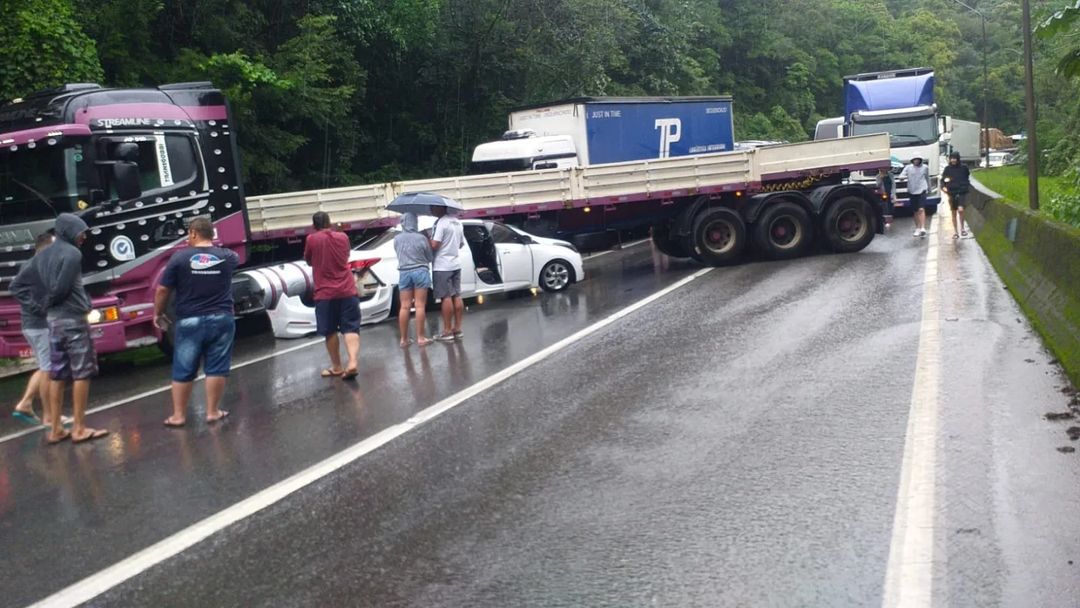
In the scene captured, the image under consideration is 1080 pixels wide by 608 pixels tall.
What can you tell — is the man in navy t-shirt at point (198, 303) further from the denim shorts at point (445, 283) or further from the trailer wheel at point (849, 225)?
the trailer wheel at point (849, 225)

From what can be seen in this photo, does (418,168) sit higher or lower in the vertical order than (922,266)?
higher

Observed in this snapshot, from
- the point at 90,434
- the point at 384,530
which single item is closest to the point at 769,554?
the point at 384,530

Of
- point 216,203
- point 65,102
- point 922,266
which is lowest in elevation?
point 922,266

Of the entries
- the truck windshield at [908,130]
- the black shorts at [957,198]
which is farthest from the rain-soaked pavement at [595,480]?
the truck windshield at [908,130]

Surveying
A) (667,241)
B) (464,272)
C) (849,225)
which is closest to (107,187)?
(464,272)

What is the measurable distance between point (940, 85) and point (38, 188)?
2923 inches

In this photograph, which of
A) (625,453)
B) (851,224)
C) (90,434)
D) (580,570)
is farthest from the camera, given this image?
(851,224)

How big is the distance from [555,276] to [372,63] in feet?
46.9

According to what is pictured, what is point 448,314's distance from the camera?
1321cm

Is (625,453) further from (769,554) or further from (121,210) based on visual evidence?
(121,210)

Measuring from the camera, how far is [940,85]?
253 ft

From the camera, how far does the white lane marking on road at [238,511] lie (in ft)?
17.7

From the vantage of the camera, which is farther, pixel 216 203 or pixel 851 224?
pixel 851 224

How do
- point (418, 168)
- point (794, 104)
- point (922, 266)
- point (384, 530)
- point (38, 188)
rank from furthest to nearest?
point (794, 104) < point (418, 168) < point (922, 266) < point (38, 188) < point (384, 530)
